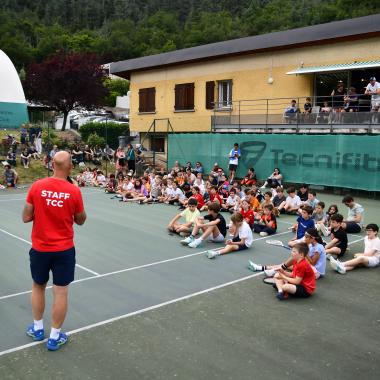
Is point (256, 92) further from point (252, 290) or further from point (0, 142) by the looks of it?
point (252, 290)

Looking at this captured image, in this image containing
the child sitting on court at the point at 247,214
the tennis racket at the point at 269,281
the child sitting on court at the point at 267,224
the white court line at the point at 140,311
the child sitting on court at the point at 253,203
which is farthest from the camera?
the child sitting on court at the point at 253,203

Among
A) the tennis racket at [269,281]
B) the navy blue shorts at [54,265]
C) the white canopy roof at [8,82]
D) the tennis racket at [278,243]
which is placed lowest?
the tennis racket at [278,243]

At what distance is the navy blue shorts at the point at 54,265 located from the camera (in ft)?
16.5

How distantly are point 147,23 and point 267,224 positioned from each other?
9760cm

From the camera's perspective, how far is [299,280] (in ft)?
22.9

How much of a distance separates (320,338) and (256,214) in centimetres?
684

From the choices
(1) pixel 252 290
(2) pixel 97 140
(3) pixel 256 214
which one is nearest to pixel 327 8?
(2) pixel 97 140

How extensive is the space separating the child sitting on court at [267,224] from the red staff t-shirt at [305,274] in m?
4.26

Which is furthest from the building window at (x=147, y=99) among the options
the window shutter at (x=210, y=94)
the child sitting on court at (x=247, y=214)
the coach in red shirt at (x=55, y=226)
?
the coach in red shirt at (x=55, y=226)

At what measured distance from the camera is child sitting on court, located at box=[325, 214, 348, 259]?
9234 millimetres

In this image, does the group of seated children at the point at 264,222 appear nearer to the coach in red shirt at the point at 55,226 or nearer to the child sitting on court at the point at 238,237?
the child sitting on court at the point at 238,237

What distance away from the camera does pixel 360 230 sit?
38.0ft

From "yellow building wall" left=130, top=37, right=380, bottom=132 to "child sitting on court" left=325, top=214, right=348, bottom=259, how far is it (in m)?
12.3

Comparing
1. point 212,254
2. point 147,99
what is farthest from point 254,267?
point 147,99
